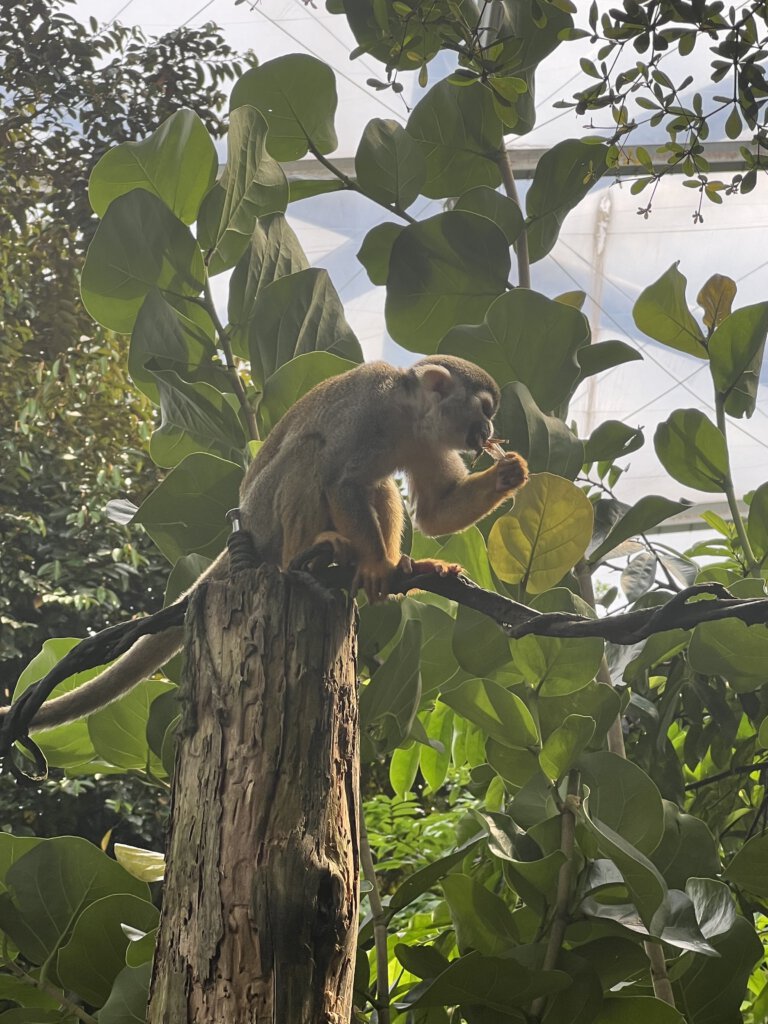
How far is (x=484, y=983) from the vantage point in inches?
40.8

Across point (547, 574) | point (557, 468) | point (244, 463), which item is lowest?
point (547, 574)

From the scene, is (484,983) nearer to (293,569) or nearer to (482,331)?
(293,569)

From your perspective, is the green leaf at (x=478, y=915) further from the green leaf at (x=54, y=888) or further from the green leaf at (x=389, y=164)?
the green leaf at (x=389, y=164)

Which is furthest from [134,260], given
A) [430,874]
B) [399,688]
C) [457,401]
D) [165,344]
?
[430,874]

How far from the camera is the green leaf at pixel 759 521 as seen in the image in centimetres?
143

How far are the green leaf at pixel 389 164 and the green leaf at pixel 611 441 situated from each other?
504 millimetres

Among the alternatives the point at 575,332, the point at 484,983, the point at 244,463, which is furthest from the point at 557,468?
the point at 484,983

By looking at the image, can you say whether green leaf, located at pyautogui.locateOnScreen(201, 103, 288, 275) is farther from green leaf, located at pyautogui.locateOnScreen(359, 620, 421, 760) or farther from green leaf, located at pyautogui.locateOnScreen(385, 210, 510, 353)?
green leaf, located at pyautogui.locateOnScreen(359, 620, 421, 760)

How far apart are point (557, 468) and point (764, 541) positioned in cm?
35

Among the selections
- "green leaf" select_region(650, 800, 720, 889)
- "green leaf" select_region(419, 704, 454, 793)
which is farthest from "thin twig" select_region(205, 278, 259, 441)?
"green leaf" select_region(650, 800, 720, 889)

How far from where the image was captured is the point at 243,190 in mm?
1595

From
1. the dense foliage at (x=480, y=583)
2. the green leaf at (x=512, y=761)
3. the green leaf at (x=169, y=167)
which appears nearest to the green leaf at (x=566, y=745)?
the dense foliage at (x=480, y=583)

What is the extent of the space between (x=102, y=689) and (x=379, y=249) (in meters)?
0.86

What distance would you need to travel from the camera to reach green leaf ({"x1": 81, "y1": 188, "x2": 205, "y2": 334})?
1.52m
